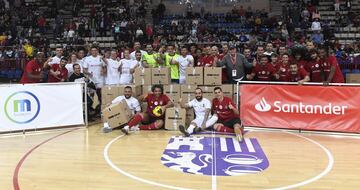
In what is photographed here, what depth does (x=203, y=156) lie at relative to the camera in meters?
7.36

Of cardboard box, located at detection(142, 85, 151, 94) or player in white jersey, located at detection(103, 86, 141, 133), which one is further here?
cardboard box, located at detection(142, 85, 151, 94)

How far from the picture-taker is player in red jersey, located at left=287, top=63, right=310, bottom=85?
9.56m

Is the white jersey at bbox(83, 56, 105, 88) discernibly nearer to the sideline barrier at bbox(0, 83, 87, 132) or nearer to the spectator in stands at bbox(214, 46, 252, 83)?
the sideline barrier at bbox(0, 83, 87, 132)

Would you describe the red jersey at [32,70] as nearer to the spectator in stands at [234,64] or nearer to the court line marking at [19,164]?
the court line marking at [19,164]

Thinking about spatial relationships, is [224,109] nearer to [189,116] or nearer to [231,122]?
[231,122]

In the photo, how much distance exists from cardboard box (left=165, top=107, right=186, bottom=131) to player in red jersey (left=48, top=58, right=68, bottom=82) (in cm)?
316

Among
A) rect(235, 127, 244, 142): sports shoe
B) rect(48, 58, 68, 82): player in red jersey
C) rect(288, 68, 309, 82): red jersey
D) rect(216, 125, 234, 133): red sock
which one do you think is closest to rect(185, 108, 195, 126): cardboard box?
rect(216, 125, 234, 133): red sock

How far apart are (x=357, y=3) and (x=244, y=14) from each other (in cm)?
661

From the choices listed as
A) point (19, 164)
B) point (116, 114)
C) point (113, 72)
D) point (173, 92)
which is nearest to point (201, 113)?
point (173, 92)

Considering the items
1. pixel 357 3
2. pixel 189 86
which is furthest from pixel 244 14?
pixel 189 86

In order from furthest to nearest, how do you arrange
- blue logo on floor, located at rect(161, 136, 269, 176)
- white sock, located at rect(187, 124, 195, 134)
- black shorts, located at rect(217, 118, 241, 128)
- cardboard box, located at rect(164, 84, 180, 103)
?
cardboard box, located at rect(164, 84, 180, 103)
black shorts, located at rect(217, 118, 241, 128)
white sock, located at rect(187, 124, 195, 134)
blue logo on floor, located at rect(161, 136, 269, 176)

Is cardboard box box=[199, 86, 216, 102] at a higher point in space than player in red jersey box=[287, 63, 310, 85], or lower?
lower

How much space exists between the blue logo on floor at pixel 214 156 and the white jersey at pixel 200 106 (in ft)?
3.20

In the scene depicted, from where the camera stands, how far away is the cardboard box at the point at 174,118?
32.3 feet
